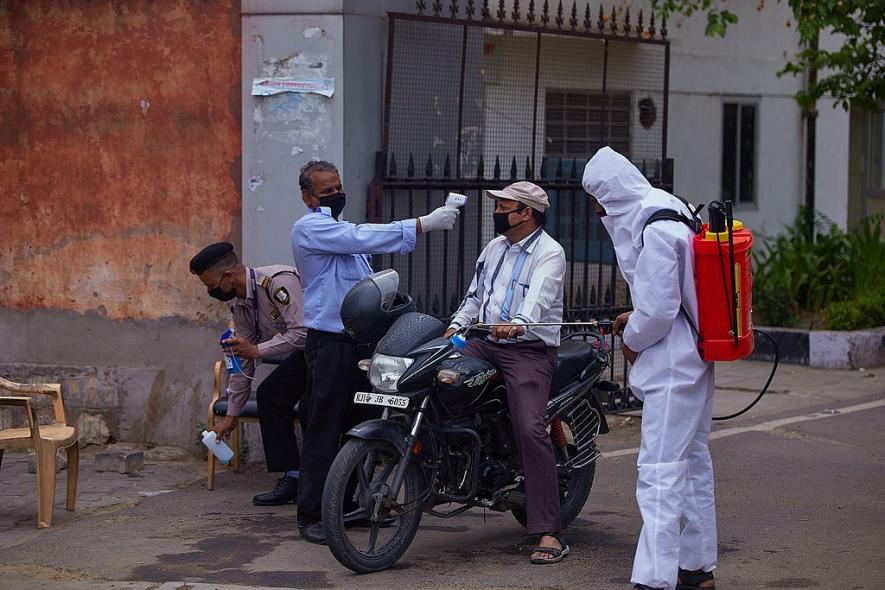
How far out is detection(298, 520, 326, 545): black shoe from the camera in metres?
6.30

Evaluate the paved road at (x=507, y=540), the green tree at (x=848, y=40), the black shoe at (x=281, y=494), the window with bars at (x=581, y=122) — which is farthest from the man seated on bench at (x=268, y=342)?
the green tree at (x=848, y=40)

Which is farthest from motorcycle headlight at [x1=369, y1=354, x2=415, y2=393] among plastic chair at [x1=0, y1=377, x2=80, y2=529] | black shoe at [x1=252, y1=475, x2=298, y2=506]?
plastic chair at [x1=0, y1=377, x2=80, y2=529]

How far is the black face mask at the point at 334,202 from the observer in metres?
6.48

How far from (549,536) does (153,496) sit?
262 cm

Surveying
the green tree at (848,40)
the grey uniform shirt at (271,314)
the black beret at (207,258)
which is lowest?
the grey uniform shirt at (271,314)

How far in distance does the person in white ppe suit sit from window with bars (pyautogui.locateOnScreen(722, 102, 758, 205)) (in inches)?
435

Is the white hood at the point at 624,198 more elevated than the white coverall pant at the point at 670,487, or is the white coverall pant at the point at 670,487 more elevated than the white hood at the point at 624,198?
the white hood at the point at 624,198

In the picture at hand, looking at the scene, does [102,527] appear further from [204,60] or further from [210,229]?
[204,60]

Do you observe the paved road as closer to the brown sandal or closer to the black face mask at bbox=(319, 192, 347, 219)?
the brown sandal

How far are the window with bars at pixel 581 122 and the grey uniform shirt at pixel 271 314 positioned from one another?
14.2ft

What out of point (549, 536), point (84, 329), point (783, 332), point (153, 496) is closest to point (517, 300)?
point (549, 536)

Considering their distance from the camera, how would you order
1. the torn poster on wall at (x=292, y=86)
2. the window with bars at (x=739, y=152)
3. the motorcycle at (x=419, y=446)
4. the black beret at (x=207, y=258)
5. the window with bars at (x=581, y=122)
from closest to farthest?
the motorcycle at (x=419, y=446)
the black beret at (x=207, y=258)
the torn poster on wall at (x=292, y=86)
the window with bars at (x=581, y=122)
the window with bars at (x=739, y=152)

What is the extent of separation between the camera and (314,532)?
20.8 ft

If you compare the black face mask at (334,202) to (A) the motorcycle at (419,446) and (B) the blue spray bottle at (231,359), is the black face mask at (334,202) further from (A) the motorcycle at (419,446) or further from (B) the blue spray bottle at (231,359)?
(B) the blue spray bottle at (231,359)
